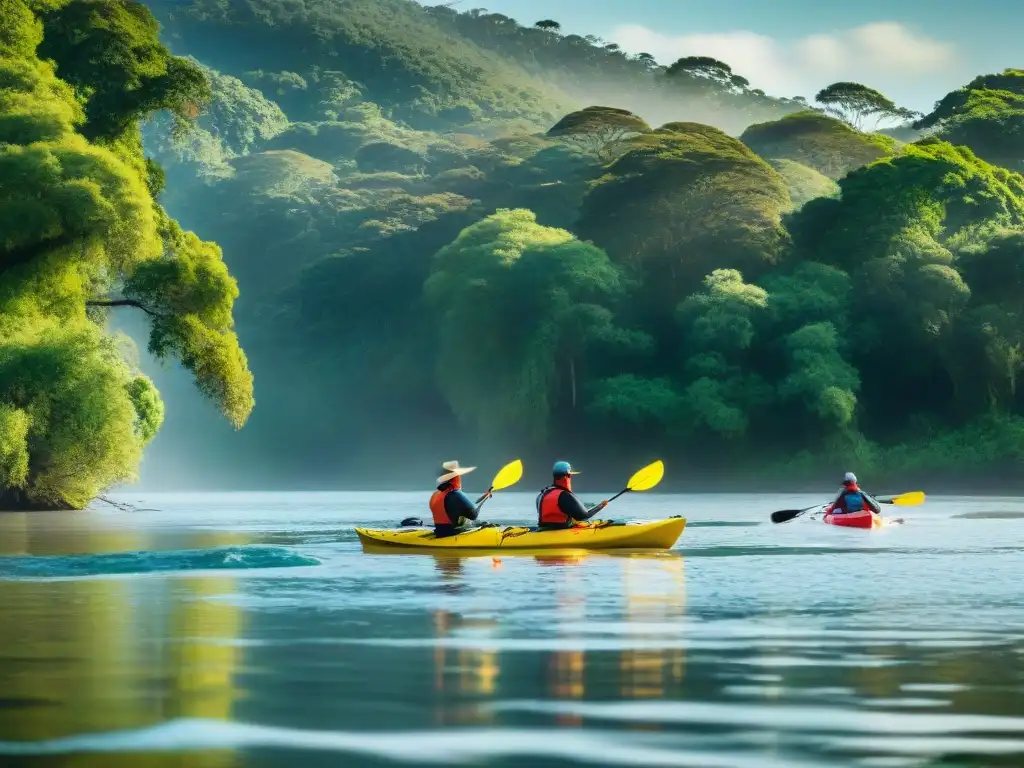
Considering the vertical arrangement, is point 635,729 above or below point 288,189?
below

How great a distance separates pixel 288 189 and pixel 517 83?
69925 mm

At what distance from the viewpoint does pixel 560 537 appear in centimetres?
2358

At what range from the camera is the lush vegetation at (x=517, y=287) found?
3719 centimetres

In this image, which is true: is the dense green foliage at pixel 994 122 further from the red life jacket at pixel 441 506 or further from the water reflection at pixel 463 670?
the water reflection at pixel 463 670

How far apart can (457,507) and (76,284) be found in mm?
16492

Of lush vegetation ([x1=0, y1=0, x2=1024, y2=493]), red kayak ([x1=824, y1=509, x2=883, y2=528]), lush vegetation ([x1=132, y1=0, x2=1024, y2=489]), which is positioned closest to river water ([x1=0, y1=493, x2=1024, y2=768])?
red kayak ([x1=824, y1=509, x2=883, y2=528])

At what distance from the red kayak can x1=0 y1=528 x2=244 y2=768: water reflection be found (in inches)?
594

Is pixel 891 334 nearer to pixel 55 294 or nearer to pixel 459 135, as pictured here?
pixel 55 294

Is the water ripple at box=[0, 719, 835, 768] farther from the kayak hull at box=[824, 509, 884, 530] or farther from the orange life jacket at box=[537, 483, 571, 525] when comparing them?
the kayak hull at box=[824, 509, 884, 530]

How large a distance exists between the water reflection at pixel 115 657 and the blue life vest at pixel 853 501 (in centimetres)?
1571

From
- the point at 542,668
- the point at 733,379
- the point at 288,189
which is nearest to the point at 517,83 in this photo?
the point at 288,189

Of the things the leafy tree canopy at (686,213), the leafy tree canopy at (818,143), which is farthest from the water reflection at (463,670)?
the leafy tree canopy at (818,143)

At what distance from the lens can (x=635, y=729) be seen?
8.74 meters

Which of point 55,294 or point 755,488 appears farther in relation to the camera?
point 755,488
